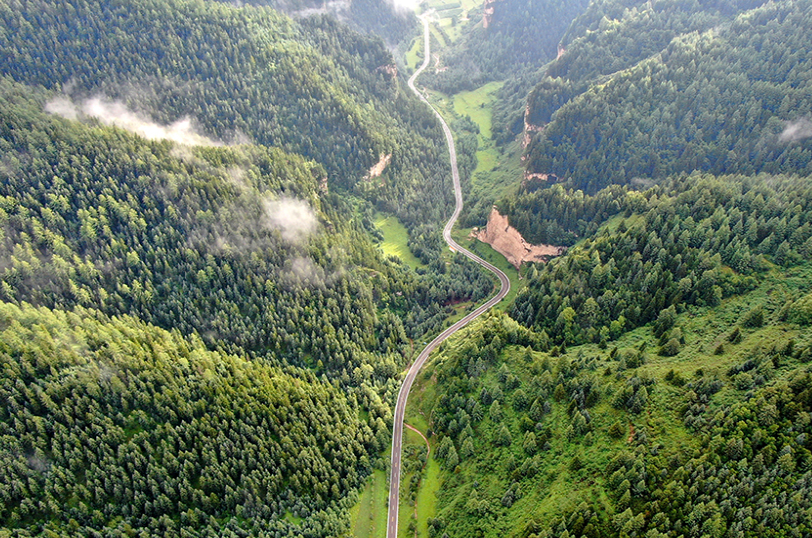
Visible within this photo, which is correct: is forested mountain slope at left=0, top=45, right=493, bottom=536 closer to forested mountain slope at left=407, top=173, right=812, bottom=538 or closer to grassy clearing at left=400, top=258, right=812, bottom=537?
grassy clearing at left=400, top=258, right=812, bottom=537

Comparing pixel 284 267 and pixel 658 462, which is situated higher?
pixel 284 267

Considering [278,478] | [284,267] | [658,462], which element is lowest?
[658,462]

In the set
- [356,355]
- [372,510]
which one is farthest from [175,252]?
[372,510]

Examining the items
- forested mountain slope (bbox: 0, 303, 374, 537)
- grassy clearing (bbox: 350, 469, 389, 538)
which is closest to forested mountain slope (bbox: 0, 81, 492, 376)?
forested mountain slope (bbox: 0, 303, 374, 537)

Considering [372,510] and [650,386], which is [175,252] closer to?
[372,510]

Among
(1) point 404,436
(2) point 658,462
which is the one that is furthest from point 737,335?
(1) point 404,436

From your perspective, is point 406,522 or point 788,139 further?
point 788,139

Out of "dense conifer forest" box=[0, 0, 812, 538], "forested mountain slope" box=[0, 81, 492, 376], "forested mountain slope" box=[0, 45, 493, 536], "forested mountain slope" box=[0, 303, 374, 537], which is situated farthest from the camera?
"forested mountain slope" box=[0, 81, 492, 376]

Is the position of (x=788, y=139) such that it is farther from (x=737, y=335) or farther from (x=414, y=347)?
(x=414, y=347)
